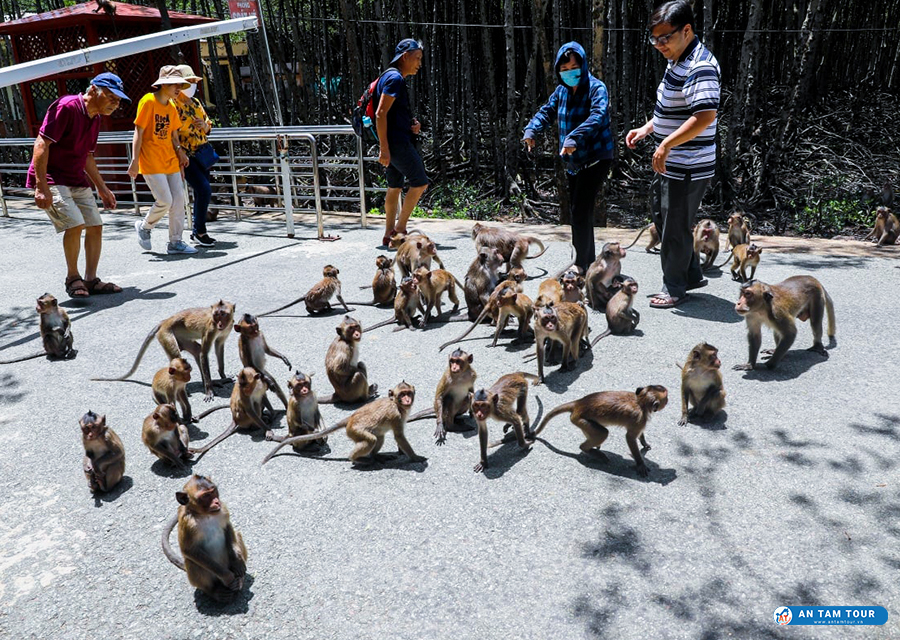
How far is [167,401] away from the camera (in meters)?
4.39

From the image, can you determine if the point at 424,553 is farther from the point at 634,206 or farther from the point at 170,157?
the point at 634,206

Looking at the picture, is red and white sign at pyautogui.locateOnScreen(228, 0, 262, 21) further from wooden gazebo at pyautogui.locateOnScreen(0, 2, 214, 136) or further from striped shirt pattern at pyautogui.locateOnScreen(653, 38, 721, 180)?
striped shirt pattern at pyautogui.locateOnScreen(653, 38, 721, 180)

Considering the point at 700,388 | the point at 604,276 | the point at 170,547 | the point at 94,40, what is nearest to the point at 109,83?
the point at 604,276

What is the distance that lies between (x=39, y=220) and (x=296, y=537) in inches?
413

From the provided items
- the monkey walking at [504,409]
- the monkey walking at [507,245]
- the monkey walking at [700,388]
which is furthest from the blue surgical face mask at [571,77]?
the monkey walking at [504,409]

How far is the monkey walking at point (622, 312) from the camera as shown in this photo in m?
5.55

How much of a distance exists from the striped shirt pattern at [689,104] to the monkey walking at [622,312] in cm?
104

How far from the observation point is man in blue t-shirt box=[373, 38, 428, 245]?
7773 mm

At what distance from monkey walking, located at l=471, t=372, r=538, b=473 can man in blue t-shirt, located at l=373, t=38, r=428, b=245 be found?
4577mm

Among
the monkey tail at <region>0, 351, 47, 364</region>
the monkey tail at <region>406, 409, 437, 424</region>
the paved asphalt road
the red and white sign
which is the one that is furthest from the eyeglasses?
the red and white sign

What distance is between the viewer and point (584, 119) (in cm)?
627

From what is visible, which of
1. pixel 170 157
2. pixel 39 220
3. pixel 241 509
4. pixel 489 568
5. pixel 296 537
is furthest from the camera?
pixel 39 220

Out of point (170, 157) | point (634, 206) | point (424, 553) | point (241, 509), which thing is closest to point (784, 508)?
point (424, 553)

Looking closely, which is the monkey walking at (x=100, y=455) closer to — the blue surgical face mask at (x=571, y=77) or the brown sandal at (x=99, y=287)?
the brown sandal at (x=99, y=287)
